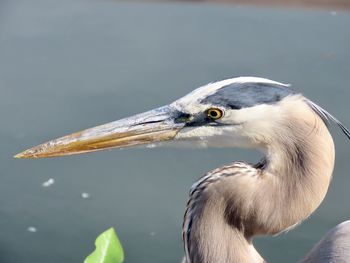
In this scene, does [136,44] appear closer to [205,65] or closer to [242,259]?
[205,65]

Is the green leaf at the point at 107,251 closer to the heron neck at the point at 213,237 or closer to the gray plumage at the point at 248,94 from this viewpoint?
the heron neck at the point at 213,237

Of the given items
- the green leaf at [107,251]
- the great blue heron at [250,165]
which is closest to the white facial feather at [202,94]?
the great blue heron at [250,165]

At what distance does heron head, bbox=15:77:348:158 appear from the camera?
137 centimetres

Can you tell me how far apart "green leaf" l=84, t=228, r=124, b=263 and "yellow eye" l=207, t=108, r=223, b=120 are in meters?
0.58

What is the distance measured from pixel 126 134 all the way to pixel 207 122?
18 cm

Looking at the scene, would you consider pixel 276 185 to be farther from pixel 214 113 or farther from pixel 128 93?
pixel 128 93

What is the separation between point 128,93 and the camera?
2834 millimetres

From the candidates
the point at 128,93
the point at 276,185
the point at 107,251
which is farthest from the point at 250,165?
the point at 128,93

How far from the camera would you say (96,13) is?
11.1ft

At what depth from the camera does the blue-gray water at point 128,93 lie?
231 centimetres

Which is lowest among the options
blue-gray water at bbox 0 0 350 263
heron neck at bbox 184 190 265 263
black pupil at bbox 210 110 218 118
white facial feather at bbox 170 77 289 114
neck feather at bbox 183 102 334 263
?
blue-gray water at bbox 0 0 350 263

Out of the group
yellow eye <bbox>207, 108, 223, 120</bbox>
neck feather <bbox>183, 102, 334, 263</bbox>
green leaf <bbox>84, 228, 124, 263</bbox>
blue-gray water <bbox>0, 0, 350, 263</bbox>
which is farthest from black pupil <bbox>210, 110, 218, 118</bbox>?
blue-gray water <bbox>0, 0, 350, 263</bbox>

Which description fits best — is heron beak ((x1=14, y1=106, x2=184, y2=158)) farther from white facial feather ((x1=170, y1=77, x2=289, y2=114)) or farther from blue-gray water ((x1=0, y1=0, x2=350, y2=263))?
blue-gray water ((x1=0, y1=0, x2=350, y2=263))

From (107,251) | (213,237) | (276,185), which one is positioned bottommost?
(107,251)
